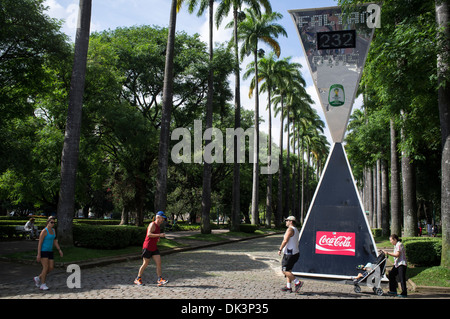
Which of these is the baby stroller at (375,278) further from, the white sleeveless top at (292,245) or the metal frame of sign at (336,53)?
the metal frame of sign at (336,53)

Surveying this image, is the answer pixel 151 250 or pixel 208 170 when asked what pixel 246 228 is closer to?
pixel 208 170

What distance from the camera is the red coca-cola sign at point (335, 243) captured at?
10.1 metres

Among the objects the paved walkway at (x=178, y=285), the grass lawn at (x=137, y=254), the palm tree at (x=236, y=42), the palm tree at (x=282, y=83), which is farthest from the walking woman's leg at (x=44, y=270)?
the palm tree at (x=282, y=83)

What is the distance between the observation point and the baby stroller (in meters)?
8.61

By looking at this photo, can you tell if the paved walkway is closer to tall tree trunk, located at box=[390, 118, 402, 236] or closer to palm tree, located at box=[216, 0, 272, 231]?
tall tree trunk, located at box=[390, 118, 402, 236]

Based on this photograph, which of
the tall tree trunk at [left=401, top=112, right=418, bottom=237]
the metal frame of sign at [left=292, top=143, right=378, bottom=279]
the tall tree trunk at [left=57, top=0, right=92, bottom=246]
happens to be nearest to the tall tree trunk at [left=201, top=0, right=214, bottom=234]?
the tall tree trunk at [left=57, top=0, right=92, bottom=246]

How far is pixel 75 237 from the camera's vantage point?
536 inches

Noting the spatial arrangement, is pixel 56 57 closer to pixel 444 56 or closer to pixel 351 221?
pixel 351 221

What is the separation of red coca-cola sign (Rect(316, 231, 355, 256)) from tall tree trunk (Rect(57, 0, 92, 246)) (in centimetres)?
848

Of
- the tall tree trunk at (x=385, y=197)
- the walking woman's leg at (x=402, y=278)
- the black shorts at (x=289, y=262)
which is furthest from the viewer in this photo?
the tall tree trunk at (x=385, y=197)

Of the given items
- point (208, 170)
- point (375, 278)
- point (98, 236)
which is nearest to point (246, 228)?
point (208, 170)

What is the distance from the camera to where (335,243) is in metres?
10.2

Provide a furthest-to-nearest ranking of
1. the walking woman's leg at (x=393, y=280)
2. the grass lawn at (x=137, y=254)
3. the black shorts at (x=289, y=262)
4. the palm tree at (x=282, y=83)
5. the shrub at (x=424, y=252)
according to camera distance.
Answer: the palm tree at (x=282, y=83) → the shrub at (x=424, y=252) → the grass lawn at (x=137, y=254) → the walking woman's leg at (x=393, y=280) → the black shorts at (x=289, y=262)

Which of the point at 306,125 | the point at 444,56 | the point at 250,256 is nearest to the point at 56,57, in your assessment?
the point at 250,256
